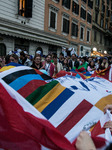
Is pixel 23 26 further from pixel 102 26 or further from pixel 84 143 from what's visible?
pixel 102 26

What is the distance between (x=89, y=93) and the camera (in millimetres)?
2275

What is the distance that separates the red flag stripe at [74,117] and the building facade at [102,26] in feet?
84.1

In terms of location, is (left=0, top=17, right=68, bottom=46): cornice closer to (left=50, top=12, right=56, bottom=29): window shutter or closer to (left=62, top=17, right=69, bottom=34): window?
(left=50, top=12, right=56, bottom=29): window shutter

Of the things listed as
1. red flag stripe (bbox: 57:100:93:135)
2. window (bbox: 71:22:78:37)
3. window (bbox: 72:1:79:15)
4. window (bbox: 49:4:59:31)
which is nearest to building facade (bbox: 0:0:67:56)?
window (bbox: 49:4:59:31)

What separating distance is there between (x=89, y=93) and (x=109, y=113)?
491 mm

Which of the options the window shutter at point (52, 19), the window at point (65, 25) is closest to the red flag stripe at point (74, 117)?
the window shutter at point (52, 19)

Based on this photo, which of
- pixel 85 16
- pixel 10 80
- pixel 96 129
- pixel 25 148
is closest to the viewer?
pixel 25 148

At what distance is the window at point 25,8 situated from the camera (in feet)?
41.0

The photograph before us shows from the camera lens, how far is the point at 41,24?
1494 centimetres

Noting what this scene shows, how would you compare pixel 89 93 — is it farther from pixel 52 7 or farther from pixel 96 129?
pixel 52 7

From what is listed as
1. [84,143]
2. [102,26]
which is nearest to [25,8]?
[84,143]

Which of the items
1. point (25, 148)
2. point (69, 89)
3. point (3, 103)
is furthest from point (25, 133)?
point (69, 89)

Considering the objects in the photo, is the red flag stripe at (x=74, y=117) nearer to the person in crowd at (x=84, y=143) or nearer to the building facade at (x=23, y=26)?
the person in crowd at (x=84, y=143)

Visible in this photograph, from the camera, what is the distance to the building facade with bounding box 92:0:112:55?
94.7 ft
